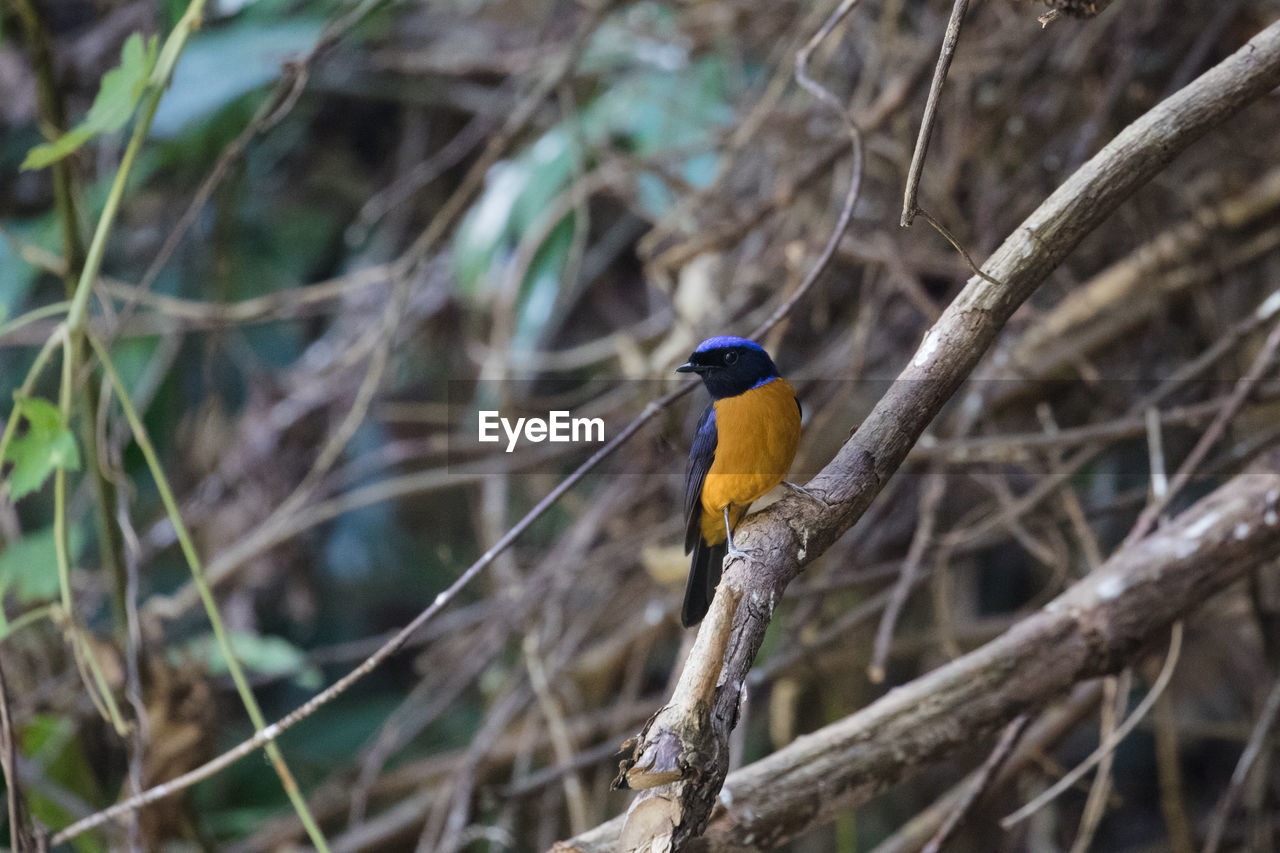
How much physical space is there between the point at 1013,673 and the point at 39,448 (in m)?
1.65

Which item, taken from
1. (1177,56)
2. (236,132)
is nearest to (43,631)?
(236,132)

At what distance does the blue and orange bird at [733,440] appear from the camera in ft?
3.65

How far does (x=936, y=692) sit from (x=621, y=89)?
3.06 m

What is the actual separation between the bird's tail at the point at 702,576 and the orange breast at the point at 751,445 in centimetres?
14

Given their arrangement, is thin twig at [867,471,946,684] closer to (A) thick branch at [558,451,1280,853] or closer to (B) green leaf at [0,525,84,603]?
(A) thick branch at [558,451,1280,853]

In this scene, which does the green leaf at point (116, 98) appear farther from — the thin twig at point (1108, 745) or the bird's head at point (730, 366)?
the thin twig at point (1108, 745)

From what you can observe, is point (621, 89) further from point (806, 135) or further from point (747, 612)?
point (747, 612)

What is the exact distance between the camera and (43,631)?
3.11 m

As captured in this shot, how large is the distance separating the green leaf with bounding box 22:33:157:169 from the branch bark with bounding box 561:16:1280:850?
118 cm

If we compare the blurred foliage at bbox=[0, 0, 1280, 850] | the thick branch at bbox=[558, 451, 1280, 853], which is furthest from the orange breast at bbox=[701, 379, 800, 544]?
the thick branch at bbox=[558, 451, 1280, 853]

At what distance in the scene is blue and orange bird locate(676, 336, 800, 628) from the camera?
1.11 meters

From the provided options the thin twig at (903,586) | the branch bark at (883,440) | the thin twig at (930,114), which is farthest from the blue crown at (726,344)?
the thin twig at (903,586)

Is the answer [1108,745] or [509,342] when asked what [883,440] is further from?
[509,342]

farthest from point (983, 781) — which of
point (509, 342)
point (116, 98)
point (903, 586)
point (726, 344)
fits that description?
point (509, 342)
